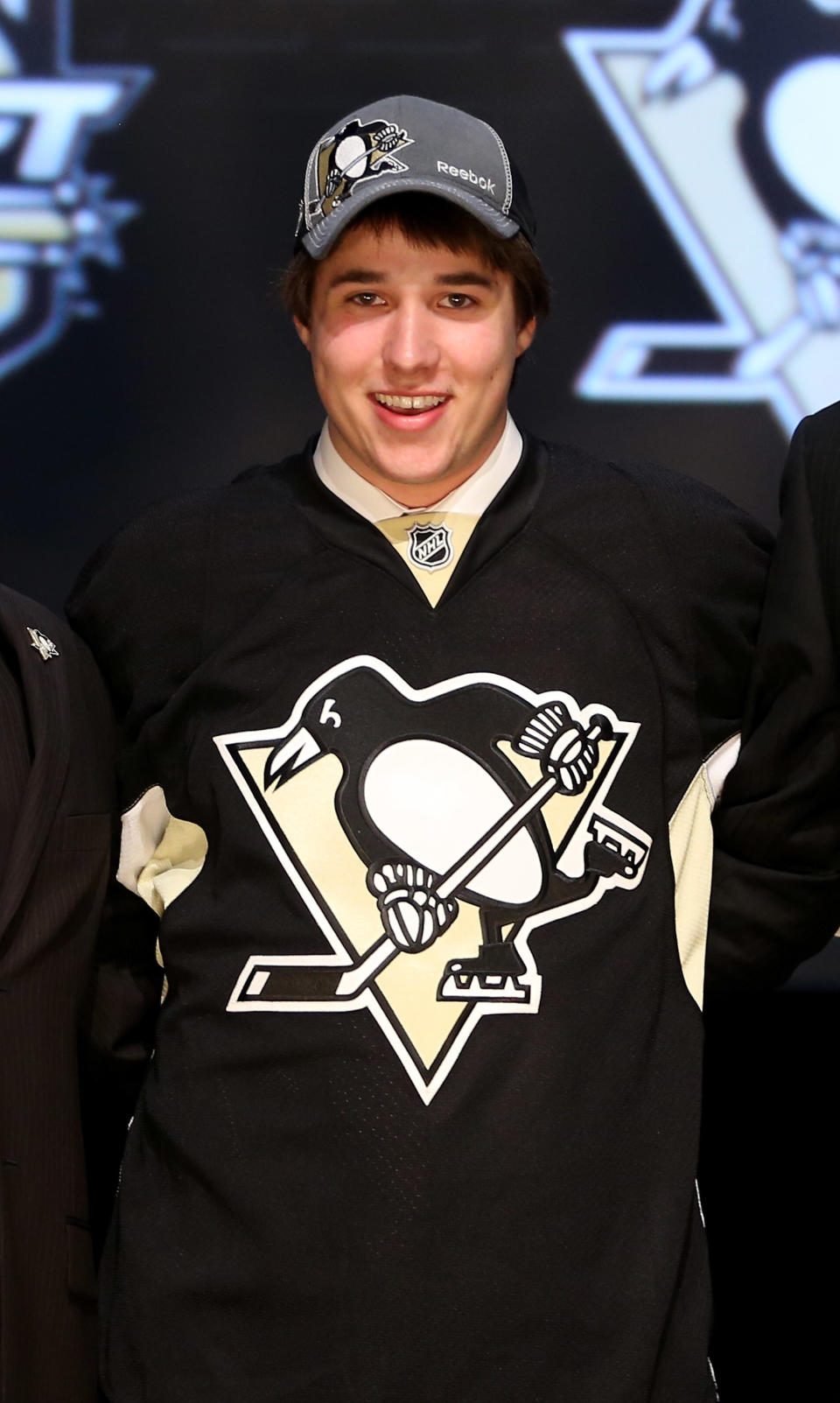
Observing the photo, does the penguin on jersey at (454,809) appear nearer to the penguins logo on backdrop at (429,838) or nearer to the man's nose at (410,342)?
the penguins logo on backdrop at (429,838)

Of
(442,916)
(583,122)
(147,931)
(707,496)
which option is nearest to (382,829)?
(442,916)

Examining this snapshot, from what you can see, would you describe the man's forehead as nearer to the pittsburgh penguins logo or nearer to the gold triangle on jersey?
the pittsburgh penguins logo

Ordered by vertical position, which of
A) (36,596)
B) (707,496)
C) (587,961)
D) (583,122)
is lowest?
(587,961)

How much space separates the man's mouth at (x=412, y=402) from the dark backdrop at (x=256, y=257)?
2.19 feet

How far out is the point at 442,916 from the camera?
4.61 ft

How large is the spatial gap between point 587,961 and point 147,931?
1.46ft

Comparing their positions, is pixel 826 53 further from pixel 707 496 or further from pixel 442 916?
pixel 442 916

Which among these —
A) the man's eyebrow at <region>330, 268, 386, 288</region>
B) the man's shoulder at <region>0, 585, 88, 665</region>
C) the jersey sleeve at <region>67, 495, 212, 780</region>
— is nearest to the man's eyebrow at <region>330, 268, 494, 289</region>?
the man's eyebrow at <region>330, 268, 386, 288</region>

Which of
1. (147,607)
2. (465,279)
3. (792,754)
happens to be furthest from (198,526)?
(792,754)

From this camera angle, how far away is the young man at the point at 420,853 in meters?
1.35

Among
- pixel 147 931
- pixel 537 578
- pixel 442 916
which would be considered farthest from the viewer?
pixel 147 931

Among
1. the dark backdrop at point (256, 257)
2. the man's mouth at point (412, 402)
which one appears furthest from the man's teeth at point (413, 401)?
the dark backdrop at point (256, 257)

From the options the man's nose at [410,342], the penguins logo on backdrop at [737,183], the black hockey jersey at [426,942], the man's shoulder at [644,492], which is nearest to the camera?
the black hockey jersey at [426,942]

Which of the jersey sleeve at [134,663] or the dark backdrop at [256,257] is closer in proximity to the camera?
the jersey sleeve at [134,663]
